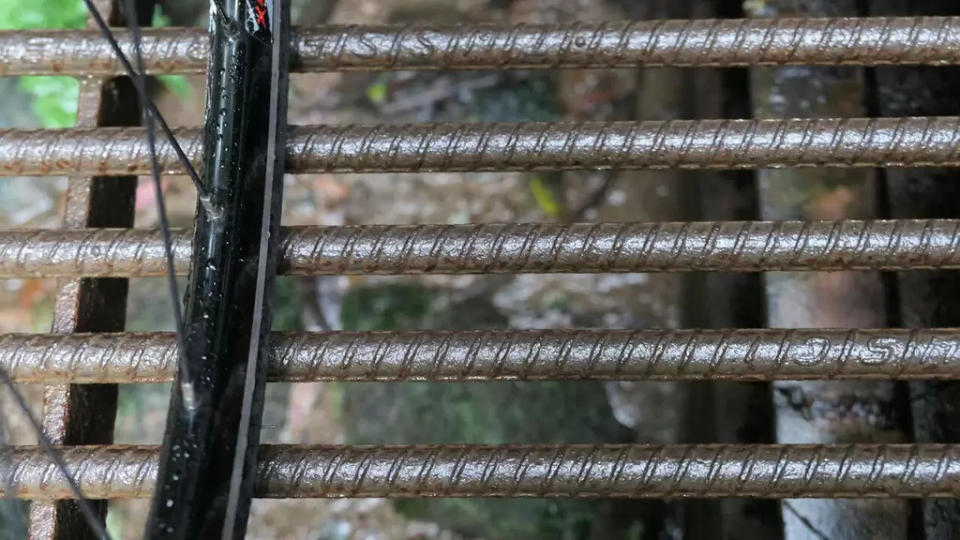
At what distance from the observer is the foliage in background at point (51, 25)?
9.09 feet

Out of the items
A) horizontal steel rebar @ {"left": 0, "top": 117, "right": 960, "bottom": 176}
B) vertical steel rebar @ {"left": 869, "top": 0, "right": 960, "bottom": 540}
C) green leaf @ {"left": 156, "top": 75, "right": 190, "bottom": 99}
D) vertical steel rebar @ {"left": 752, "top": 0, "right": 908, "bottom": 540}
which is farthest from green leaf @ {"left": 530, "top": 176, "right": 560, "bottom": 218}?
green leaf @ {"left": 156, "top": 75, "right": 190, "bottom": 99}

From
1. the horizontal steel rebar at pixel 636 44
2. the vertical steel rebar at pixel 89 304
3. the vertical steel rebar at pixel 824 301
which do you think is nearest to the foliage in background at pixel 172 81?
the vertical steel rebar at pixel 89 304

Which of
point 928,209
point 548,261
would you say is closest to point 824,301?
point 928,209

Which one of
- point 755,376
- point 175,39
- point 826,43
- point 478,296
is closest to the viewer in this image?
point 755,376

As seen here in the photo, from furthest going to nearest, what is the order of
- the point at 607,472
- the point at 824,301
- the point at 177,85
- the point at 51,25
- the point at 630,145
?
the point at 177,85
the point at 51,25
the point at 824,301
the point at 630,145
the point at 607,472

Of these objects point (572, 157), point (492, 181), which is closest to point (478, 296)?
point (492, 181)

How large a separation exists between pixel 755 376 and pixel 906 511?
70cm

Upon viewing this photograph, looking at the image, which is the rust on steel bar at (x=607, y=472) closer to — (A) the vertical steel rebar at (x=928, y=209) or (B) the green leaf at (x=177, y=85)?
(A) the vertical steel rebar at (x=928, y=209)

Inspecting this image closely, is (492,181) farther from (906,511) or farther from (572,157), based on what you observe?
(906,511)

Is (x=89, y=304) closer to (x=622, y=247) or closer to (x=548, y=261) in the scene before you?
(x=548, y=261)

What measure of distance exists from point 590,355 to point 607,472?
231 millimetres

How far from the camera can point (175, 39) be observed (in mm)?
2061

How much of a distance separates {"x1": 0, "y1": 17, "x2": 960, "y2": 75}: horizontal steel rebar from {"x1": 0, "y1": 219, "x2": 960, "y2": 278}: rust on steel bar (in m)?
0.38

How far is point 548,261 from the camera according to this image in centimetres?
182
